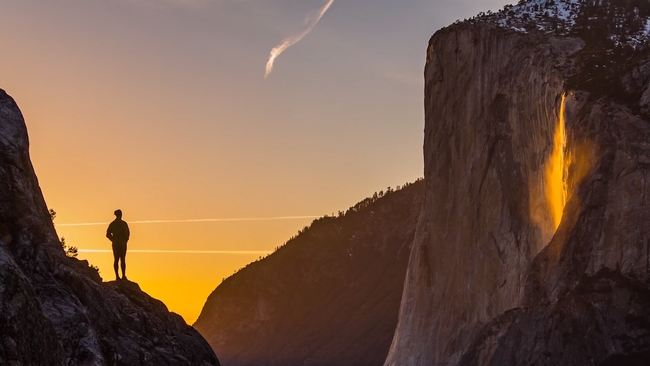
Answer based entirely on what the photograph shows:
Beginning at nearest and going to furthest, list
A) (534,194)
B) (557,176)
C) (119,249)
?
(119,249)
(557,176)
(534,194)

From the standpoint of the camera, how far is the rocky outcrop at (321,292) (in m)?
146

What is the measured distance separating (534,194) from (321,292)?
99.6m

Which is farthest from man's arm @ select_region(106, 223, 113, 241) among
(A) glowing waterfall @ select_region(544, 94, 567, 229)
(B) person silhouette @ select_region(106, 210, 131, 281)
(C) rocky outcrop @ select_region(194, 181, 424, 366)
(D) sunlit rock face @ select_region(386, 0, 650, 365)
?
(C) rocky outcrop @ select_region(194, 181, 424, 366)

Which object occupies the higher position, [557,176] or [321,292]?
[321,292]

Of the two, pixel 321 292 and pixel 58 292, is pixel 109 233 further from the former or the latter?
pixel 321 292

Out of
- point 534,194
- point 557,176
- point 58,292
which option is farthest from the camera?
point 534,194

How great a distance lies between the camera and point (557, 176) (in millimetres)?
63625

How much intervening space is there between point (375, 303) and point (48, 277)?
440 ft

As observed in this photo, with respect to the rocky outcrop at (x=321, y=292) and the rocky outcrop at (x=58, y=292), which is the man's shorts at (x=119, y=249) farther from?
the rocky outcrop at (x=321, y=292)

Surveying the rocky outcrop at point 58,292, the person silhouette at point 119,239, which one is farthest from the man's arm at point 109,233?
the rocky outcrop at point 58,292

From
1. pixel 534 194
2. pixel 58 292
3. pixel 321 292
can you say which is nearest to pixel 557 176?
pixel 534 194

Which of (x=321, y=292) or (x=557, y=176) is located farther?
(x=321, y=292)

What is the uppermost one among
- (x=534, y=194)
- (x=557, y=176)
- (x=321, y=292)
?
(x=321, y=292)

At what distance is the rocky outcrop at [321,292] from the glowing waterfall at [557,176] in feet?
240
